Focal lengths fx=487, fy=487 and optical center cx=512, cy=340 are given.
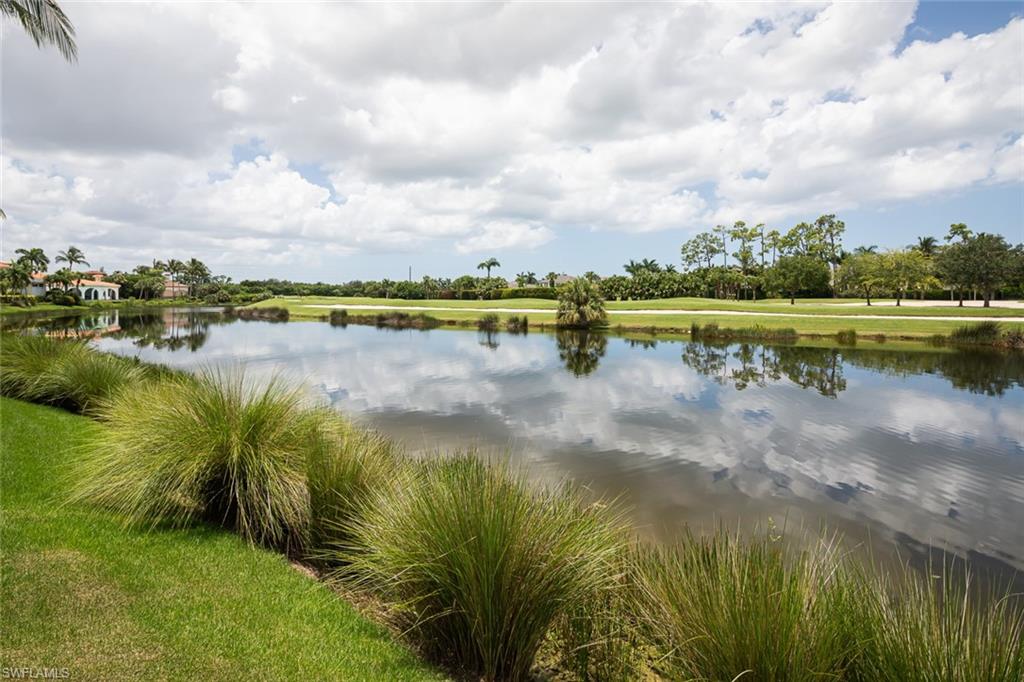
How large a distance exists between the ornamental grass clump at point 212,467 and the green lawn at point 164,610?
0.95 ft

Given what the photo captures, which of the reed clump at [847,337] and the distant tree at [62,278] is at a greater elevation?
the distant tree at [62,278]

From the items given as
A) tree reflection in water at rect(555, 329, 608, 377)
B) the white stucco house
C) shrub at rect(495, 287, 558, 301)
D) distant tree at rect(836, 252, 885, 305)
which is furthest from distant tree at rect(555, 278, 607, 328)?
the white stucco house

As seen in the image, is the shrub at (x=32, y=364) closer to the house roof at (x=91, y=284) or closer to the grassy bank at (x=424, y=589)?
the grassy bank at (x=424, y=589)

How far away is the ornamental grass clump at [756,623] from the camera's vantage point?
2812mm

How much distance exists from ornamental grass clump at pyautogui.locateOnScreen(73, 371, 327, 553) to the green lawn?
0.95 ft

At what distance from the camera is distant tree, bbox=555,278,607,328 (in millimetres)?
38688

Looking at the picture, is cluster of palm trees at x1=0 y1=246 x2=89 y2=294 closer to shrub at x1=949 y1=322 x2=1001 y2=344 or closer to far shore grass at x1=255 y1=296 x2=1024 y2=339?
far shore grass at x1=255 y1=296 x2=1024 y2=339

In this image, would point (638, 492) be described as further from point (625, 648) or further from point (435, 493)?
point (435, 493)

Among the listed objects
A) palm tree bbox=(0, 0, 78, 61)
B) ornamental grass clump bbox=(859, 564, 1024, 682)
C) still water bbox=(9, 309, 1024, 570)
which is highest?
palm tree bbox=(0, 0, 78, 61)

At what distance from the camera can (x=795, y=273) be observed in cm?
5581

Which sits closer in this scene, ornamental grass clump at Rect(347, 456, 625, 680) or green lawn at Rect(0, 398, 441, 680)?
green lawn at Rect(0, 398, 441, 680)

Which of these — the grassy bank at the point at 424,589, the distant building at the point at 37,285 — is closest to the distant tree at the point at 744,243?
the grassy bank at the point at 424,589

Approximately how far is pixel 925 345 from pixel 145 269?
155489 mm

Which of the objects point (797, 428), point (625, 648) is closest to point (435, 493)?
point (625, 648)
